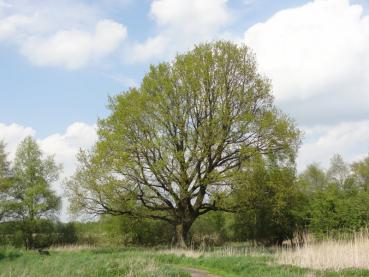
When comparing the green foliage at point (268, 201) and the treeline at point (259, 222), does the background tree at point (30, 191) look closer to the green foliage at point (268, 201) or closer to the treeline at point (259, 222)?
the treeline at point (259, 222)

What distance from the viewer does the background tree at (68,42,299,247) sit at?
33.0 metres

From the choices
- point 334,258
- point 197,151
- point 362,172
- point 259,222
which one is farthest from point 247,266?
point 362,172

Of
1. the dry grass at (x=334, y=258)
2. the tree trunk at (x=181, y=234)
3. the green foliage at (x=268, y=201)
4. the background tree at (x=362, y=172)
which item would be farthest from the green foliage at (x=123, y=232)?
the background tree at (x=362, y=172)

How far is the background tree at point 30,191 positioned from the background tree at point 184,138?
12.1 m

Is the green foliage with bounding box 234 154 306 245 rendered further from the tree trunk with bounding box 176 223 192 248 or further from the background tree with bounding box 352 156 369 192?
the background tree with bounding box 352 156 369 192

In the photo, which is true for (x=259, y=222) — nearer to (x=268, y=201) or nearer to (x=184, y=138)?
(x=268, y=201)

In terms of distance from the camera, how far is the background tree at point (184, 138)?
108 feet

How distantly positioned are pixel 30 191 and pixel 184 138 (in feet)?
62.3

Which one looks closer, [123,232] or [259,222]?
[259,222]

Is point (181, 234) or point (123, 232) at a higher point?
point (181, 234)

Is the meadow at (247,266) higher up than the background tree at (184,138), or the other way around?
the background tree at (184,138)

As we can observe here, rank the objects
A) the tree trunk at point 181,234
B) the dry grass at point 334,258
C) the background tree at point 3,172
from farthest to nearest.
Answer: the background tree at point 3,172 < the tree trunk at point 181,234 < the dry grass at point 334,258

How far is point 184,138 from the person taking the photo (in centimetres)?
3356

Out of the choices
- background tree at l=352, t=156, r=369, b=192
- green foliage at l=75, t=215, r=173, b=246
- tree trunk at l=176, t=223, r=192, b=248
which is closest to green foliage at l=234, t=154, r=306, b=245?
tree trunk at l=176, t=223, r=192, b=248
